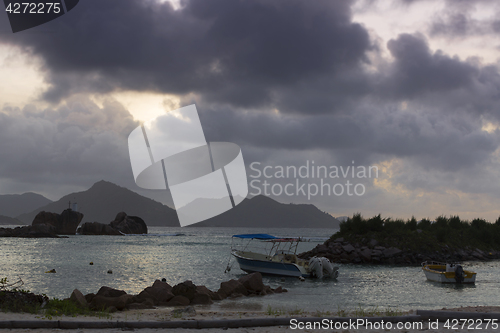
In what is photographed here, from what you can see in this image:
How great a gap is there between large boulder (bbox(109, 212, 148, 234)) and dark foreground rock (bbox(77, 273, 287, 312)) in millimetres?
161076

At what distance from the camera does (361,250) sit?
5306 centimetres

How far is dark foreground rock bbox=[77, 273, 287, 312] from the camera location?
1664cm

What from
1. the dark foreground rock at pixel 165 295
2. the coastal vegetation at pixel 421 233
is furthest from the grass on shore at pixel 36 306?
the coastal vegetation at pixel 421 233

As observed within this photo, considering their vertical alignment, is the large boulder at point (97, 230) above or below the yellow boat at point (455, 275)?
below

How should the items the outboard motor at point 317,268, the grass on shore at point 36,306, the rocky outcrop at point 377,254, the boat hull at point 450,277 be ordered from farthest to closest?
1. the rocky outcrop at point 377,254
2. the outboard motor at point 317,268
3. the boat hull at point 450,277
4. the grass on shore at point 36,306

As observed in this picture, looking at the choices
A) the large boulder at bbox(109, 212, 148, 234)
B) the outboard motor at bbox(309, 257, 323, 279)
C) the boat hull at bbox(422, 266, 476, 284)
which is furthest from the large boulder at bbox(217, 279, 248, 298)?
the large boulder at bbox(109, 212, 148, 234)

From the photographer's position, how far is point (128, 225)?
590 ft

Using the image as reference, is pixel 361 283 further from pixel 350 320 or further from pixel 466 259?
pixel 466 259

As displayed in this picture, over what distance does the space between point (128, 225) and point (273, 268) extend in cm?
15401

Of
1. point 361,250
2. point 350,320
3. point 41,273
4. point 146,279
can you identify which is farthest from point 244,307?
point 361,250

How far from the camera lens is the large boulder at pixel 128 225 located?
580 feet

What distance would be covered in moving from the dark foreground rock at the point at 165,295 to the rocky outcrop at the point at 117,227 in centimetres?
15643

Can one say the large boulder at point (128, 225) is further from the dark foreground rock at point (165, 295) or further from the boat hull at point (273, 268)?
the dark foreground rock at point (165, 295)

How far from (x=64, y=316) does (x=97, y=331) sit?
2.48m
